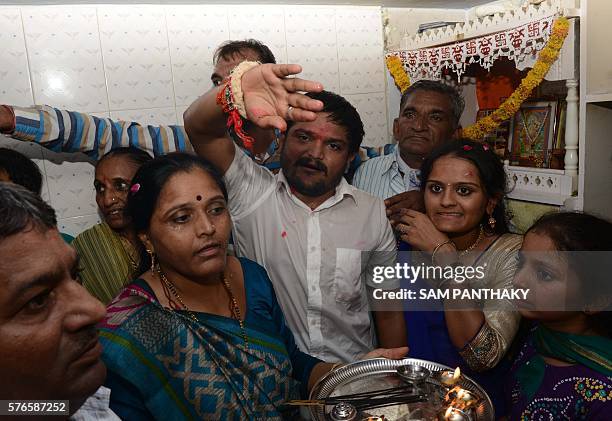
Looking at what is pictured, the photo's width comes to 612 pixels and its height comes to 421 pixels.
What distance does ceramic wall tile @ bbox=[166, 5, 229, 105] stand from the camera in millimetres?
2594

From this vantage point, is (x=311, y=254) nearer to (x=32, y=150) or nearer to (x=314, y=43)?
(x=32, y=150)

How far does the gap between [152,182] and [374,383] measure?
0.83 metres

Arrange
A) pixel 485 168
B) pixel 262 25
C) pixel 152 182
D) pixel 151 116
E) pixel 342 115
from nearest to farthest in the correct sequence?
pixel 152 182, pixel 485 168, pixel 342 115, pixel 151 116, pixel 262 25

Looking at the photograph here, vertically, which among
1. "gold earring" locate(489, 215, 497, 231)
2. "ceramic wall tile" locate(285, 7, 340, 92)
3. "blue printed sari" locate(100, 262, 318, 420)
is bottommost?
"blue printed sari" locate(100, 262, 318, 420)

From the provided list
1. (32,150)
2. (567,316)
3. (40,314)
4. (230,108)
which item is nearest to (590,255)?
(567,316)

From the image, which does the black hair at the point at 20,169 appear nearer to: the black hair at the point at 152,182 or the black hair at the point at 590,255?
the black hair at the point at 152,182

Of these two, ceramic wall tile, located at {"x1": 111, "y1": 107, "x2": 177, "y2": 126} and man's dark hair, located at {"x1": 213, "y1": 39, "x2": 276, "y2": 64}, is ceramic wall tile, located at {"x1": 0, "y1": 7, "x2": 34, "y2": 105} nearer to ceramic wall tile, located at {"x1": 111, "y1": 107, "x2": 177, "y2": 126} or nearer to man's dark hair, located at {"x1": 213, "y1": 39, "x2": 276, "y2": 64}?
ceramic wall tile, located at {"x1": 111, "y1": 107, "x2": 177, "y2": 126}

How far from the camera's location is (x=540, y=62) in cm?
221

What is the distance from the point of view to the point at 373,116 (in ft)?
10.5

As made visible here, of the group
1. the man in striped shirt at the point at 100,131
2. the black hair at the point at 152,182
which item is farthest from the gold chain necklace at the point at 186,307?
the man in striped shirt at the point at 100,131

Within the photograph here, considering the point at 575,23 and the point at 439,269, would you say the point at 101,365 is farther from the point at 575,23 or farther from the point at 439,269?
the point at 575,23

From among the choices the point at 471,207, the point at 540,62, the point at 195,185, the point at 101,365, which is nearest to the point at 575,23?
the point at 540,62

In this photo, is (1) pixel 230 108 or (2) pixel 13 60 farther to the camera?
(2) pixel 13 60

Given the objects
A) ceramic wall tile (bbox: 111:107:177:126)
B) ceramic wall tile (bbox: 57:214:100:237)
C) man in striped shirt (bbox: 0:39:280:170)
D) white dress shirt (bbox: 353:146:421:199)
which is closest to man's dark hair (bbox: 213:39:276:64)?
man in striped shirt (bbox: 0:39:280:170)
